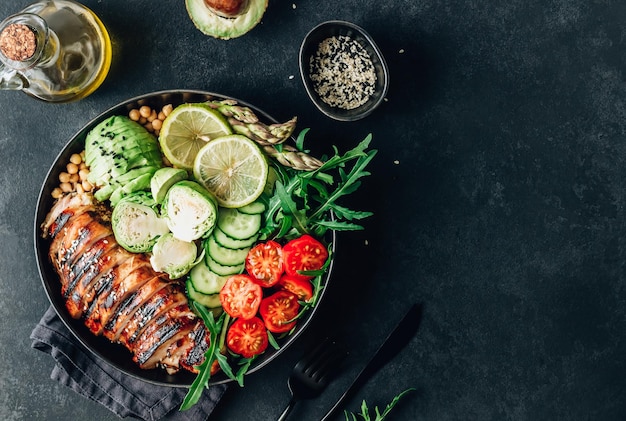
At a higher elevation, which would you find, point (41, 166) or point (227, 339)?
point (41, 166)

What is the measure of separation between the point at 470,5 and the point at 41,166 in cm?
222

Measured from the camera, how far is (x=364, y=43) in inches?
116

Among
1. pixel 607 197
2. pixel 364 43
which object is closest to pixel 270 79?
pixel 364 43

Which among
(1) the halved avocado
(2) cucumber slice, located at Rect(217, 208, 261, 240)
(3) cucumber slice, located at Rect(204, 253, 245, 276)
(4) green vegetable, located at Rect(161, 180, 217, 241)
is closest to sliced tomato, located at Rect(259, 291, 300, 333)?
(3) cucumber slice, located at Rect(204, 253, 245, 276)

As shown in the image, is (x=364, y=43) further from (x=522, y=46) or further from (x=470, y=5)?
(x=522, y=46)

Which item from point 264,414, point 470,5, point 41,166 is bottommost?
point 264,414

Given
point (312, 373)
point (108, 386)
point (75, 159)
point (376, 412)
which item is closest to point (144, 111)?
point (75, 159)

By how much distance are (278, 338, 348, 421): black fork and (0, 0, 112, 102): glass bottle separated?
1.62 m

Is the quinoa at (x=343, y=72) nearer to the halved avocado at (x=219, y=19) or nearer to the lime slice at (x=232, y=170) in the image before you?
the halved avocado at (x=219, y=19)

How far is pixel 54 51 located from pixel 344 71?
1.29m

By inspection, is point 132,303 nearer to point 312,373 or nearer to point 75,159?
point 75,159

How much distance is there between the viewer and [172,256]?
2705mm

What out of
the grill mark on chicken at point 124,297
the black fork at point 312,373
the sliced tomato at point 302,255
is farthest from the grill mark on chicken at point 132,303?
the black fork at point 312,373

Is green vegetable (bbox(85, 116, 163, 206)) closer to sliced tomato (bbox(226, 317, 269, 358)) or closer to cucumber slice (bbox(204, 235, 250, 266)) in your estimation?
cucumber slice (bbox(204, 235, 250, 266))
